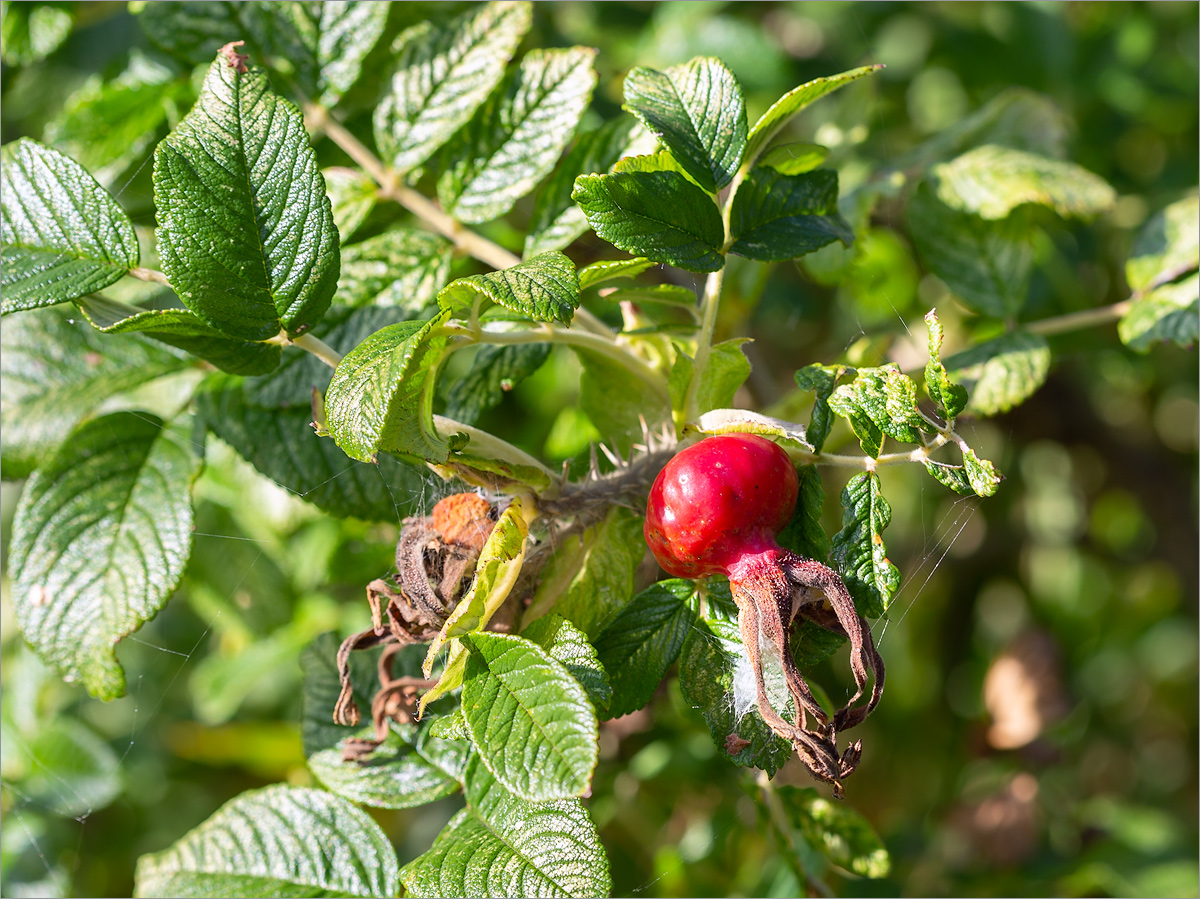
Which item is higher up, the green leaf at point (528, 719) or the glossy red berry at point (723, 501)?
the glossy red berry at point (723, 501)

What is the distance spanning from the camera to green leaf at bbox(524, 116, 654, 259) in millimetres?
1229

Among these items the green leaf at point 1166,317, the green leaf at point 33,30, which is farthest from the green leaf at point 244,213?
the green leaf at point 1166,317

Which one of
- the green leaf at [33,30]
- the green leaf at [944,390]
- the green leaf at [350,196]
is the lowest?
the green leaf at [944,390]

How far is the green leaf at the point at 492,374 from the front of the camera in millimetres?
1171

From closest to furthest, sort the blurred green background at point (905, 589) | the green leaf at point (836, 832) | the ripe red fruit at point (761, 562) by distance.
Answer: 1. the ripe red fruit at point (761, 562)
2. the green leaf at point (836, 832)
3. the blurred green background at point (905, 589)

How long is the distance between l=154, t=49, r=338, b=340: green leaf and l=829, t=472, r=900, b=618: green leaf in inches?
21.4

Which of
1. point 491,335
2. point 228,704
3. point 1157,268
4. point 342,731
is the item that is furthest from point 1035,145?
point 228,704

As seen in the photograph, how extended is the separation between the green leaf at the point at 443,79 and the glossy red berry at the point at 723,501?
0.65 metres

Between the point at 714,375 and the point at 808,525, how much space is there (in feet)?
0.63

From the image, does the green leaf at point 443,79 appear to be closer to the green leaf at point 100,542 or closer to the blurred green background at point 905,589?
the blurred green background at point 905,589

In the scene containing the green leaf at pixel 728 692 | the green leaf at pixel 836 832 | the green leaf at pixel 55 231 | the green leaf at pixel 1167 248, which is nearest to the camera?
the green leaf at pixel 728 692

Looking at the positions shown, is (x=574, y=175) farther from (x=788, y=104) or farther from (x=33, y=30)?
(x=33, y=30)

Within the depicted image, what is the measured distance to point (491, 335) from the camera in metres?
0.92

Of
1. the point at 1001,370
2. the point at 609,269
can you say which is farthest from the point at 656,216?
the point at 1001,370
